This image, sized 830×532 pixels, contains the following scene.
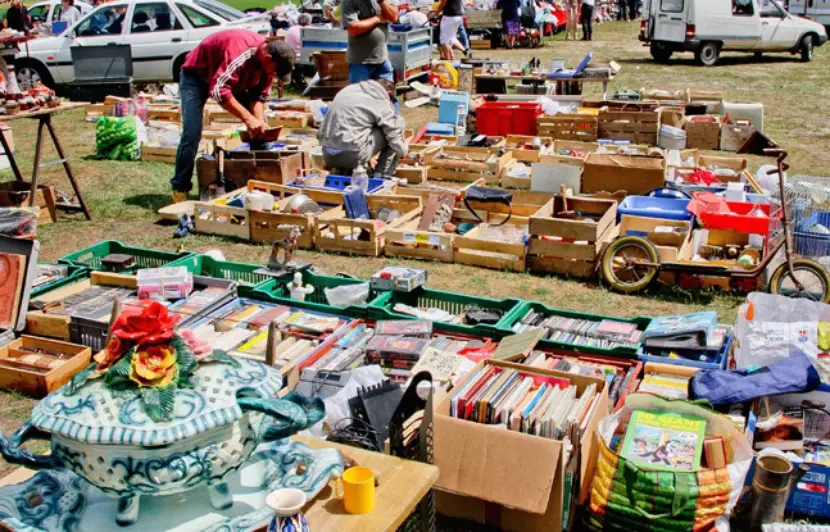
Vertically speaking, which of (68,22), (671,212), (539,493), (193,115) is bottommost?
(539,493)

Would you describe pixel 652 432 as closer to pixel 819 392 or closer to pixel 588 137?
pixel 819 392

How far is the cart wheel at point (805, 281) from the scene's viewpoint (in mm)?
5960

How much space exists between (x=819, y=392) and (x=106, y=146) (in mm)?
9263

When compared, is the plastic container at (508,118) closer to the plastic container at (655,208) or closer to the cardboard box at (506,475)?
the plastic container at (655,208)

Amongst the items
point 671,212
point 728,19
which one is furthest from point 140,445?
point 728,19

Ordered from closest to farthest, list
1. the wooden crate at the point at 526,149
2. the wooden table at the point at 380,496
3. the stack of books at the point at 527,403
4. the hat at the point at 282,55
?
the wooden table at the point at 380,496
the stack of books at the point at 527,403
the hat at the point at 282,55
the wooden crate at the point at 526,149

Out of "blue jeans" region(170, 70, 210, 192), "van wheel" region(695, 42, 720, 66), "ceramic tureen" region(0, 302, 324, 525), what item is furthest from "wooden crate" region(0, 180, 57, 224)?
"van wheel" region(695, 42, 720, 66)

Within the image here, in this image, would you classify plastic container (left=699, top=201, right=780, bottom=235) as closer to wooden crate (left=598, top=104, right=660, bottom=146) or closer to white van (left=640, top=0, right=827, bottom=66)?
wooden crate (left=598, top=104, right=660, bottom=146)

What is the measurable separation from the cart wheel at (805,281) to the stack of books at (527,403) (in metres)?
2.52

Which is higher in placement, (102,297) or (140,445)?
(140,445)

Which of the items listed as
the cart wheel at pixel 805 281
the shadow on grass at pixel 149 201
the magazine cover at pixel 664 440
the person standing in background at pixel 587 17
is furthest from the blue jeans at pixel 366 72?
the person standing in background at pixel 587 17

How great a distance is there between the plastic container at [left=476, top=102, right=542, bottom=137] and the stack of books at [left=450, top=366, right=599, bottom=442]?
25.0 ft

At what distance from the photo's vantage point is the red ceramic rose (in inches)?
96.1

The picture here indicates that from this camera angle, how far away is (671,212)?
742cm
